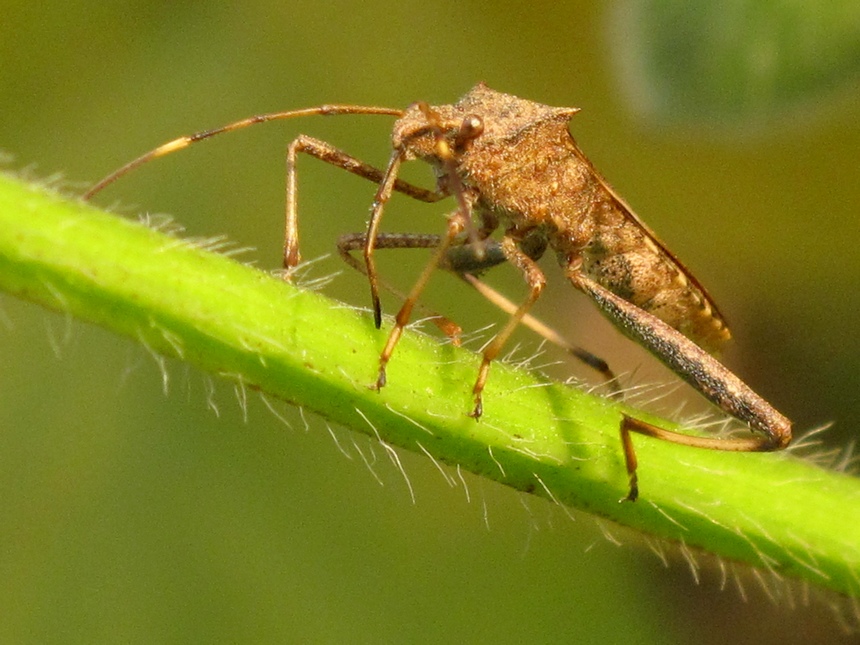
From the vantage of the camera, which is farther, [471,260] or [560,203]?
[471,260]

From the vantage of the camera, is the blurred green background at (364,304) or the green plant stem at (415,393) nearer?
the green plant stem at (415,393)

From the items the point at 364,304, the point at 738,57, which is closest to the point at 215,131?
the point at 364,304

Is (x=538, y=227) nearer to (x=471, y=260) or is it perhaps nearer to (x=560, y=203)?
(x=560, y=203)

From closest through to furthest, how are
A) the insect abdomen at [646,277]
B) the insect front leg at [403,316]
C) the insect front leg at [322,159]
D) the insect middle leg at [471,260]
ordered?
the insect front leg at [403,316] < the insect front leg at [322,159] < the insect middle leg at [471,260] < the insect abdomen at [646,277]

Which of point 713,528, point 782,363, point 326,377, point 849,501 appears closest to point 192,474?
point 326,377

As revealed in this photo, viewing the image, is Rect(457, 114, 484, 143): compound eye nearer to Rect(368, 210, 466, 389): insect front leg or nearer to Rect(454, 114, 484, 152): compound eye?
Rect(454, 114, 484, 152): compound eye

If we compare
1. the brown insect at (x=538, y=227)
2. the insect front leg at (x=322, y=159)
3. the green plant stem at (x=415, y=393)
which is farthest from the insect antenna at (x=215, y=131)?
the green plant stem at (x=415, y=393)

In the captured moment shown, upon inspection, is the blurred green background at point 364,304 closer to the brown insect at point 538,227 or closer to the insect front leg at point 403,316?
the brown insect at point 538,227

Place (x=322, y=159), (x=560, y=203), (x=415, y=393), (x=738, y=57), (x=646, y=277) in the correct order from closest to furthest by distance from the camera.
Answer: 1. (x=415, y=393)
2. (x=322, y=159)
3. (x=738, y=57)
4. (x=560, y=203)
5. (x=646, y=277)
